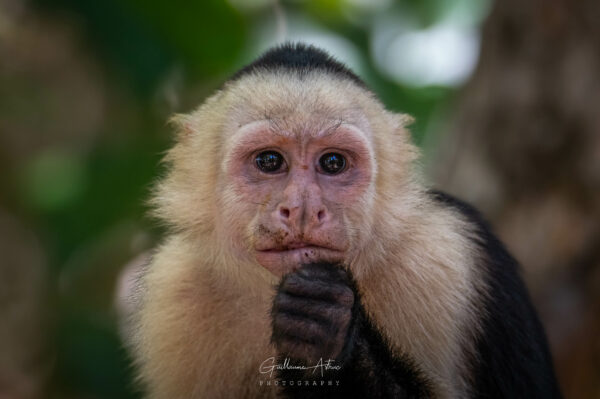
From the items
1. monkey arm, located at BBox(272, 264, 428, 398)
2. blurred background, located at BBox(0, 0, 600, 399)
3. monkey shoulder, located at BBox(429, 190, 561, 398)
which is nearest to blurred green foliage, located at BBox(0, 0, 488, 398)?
blurred background, located at BBox(0, 0, 600, 399)

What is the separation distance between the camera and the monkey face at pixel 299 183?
2633 mm

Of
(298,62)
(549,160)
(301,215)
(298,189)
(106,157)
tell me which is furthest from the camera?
(549,160)

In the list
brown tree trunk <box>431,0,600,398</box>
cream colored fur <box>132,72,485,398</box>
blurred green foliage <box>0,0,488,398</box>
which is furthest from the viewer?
brown tree trunk <box>431,0,600,398</box>

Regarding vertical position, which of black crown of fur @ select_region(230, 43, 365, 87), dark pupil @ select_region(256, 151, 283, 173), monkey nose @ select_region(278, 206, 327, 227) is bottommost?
monkey nose @ select_region(278, 206, 327, 227)

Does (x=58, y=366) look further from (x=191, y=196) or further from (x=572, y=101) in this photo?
(x=572, y=101)

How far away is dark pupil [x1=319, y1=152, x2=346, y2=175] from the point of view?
2.96 meters

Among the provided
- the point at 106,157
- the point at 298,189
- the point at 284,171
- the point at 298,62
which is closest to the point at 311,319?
the point at 298,189

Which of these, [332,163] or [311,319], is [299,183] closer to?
[332,163]

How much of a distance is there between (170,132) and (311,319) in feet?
6.58

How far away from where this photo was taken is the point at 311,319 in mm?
2432

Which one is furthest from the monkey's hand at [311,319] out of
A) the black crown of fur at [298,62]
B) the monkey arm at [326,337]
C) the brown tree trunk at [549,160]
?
the brown tree trunk at [549,160]

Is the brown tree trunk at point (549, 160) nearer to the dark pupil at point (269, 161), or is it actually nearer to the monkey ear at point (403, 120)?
the monkey ear at point (403, 120)

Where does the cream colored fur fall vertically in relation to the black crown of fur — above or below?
below

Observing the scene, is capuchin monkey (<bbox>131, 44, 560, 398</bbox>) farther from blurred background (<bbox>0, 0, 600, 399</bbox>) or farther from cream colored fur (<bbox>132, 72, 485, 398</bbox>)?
blurred background (<bbox>0, 0, 600, 399</bbox>)
